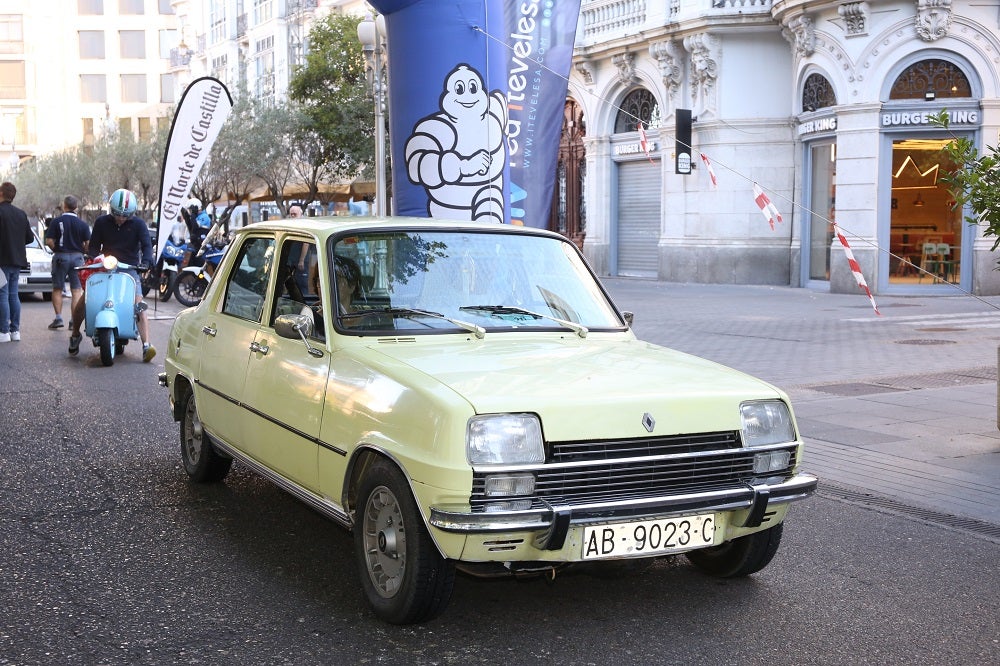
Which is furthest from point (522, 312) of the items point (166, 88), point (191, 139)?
point (166, 88)

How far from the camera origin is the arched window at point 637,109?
1159 inches

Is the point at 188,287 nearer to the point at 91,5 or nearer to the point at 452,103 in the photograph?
the point at 452,103

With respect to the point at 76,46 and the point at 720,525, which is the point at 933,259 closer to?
the point at 720,525

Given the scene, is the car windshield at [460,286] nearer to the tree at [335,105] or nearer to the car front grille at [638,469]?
the car front grille at [638,469]

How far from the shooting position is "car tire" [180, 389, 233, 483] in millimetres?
6363

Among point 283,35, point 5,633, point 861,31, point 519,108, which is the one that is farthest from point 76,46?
point 5,633

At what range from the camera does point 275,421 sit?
5.14m

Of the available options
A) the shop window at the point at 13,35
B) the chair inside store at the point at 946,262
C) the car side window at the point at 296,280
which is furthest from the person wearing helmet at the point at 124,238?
the shop window at the point at 13,35

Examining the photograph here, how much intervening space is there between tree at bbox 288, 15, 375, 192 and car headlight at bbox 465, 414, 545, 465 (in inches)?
1217

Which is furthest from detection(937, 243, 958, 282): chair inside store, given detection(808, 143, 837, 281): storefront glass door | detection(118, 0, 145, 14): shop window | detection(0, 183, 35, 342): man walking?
detection(118, 0, 145, 14): shop window

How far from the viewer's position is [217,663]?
3910 mm

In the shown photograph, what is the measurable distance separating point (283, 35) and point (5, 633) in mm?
51200

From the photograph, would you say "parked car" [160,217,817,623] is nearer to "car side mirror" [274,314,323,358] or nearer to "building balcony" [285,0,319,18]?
"car side mirror" [274,314,323,358]

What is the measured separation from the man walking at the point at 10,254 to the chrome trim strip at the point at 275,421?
362 inches
